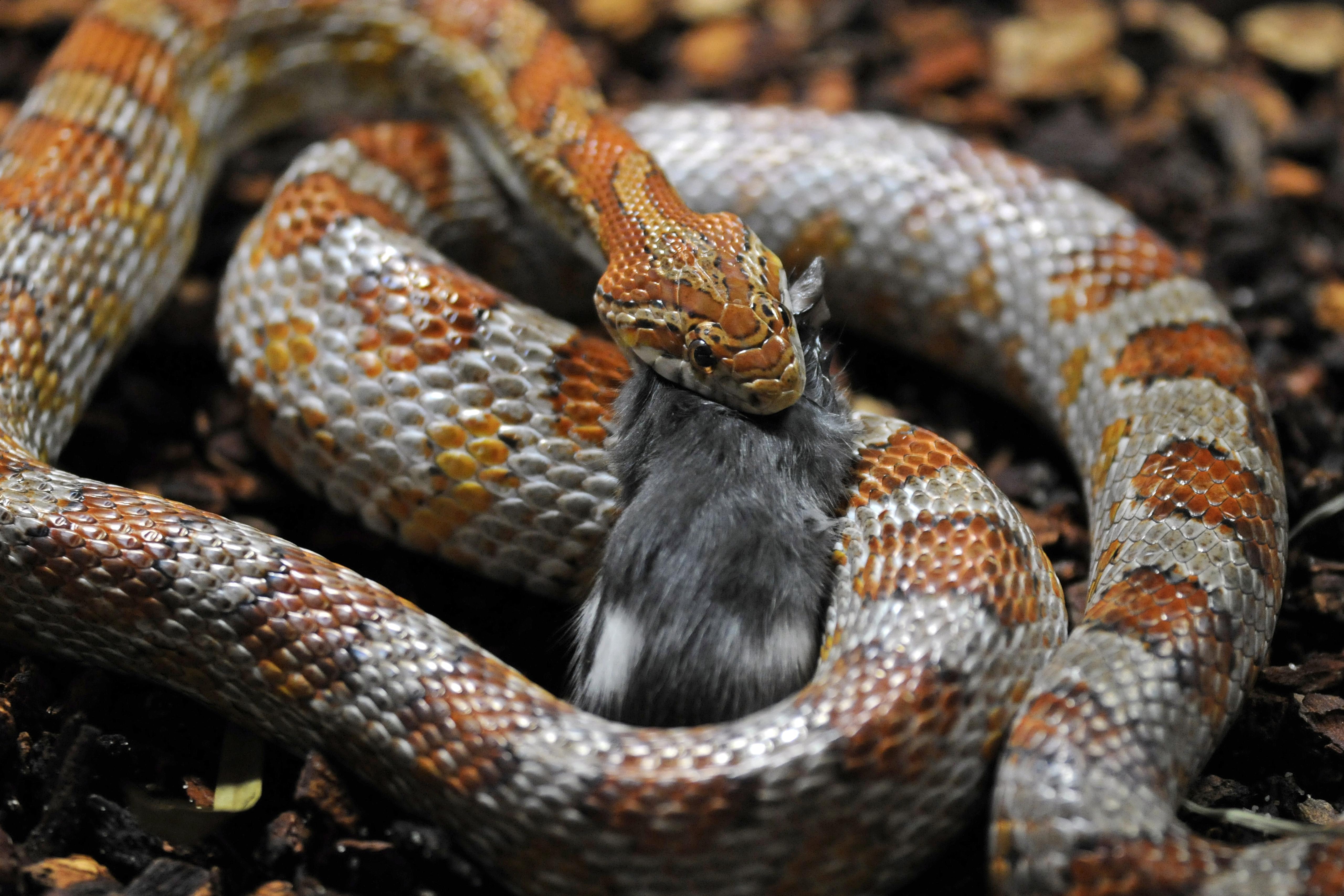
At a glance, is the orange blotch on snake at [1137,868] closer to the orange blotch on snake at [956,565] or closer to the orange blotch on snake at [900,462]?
the orange blotch on snake at [956,565]

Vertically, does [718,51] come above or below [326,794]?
above

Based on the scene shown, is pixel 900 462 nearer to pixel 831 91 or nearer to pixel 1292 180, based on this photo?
pixel 831 91

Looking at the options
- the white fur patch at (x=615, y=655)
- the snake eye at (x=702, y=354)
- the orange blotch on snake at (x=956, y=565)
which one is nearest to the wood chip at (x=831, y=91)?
the snake eye at (x=702, y=354)

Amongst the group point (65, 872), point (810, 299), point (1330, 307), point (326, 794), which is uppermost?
point (1330, 307)

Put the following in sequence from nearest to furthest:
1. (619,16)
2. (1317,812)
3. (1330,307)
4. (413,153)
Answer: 1. (1317,812)
2. (413,153)
3. (1330,307)
4. (619,16)

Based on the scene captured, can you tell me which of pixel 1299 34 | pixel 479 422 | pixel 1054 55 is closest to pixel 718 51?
pixel 1054 55

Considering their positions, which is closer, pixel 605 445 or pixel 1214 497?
pixel 1214 497

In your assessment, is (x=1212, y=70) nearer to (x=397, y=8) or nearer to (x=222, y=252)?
(x=397, y=8)

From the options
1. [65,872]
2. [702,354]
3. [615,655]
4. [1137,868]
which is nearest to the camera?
[1137,868]
